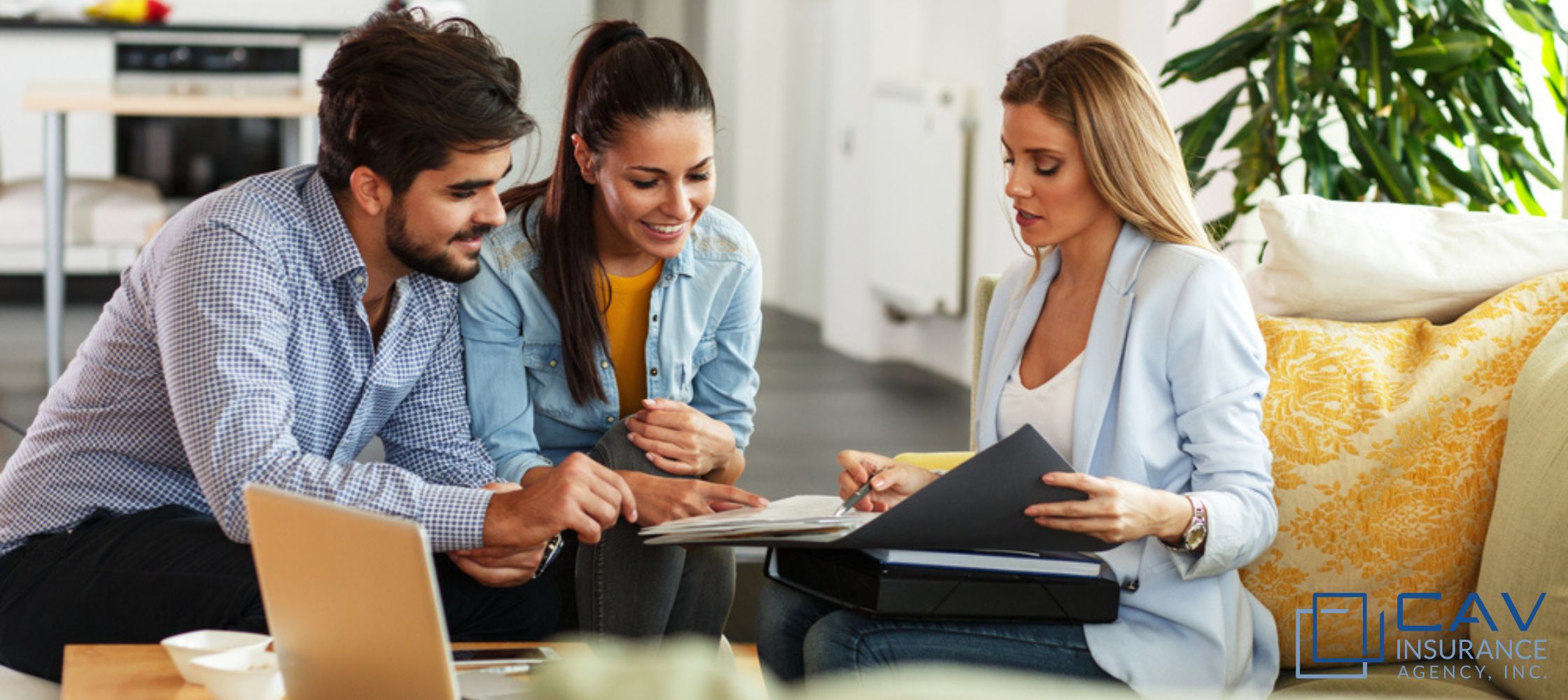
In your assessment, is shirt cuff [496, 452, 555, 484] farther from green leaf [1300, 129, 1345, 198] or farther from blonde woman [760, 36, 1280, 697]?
green leaf [1300, 129, 1345, 198]

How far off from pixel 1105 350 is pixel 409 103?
0.78 metres

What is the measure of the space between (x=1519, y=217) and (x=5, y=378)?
433 cm

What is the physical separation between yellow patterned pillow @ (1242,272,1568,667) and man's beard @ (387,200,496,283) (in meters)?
0.90

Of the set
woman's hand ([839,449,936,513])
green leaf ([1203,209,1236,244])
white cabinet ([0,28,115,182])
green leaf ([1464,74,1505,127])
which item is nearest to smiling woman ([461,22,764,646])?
woman's hand ([839,449,936,513])

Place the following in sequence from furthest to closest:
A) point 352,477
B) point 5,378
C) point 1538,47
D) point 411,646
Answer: point 5,378 < point 1538,47 < point 352,477 < point 411,646

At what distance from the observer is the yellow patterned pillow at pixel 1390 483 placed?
168cm

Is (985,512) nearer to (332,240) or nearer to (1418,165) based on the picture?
(332,240)

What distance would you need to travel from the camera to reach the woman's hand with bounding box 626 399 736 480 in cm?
182

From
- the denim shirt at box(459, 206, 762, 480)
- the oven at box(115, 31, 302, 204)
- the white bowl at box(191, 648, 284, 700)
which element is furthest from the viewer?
the oven at box(115, 31, 302, 204)

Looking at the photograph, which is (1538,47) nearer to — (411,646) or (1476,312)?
Result: (1476,312)

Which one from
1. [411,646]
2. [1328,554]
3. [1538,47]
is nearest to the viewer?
[411,646]

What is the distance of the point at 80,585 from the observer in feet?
5.24

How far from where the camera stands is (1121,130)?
1.62 m

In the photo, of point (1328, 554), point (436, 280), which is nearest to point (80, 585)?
point (436, 280)
